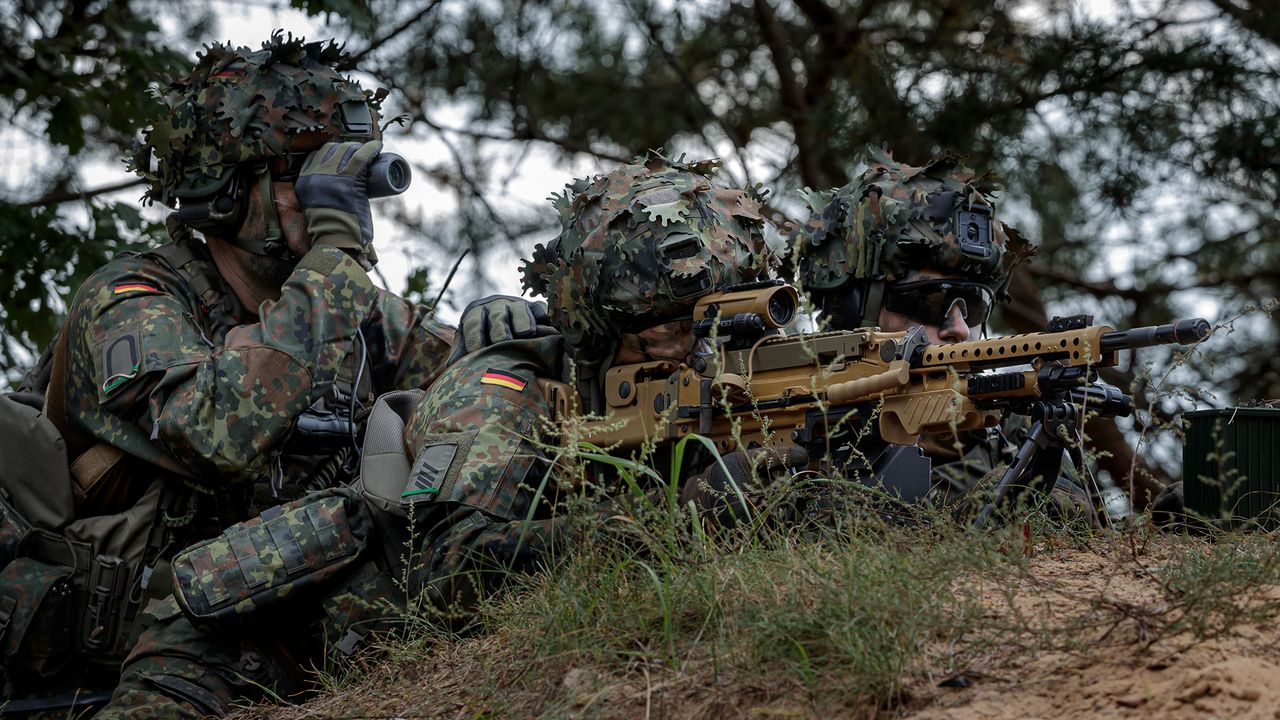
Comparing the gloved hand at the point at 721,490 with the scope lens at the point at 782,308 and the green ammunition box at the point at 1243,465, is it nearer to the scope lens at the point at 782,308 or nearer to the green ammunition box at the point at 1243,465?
the scope lens at the point at 782,308

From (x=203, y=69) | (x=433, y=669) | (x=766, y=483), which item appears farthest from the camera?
(x=203, y=69)

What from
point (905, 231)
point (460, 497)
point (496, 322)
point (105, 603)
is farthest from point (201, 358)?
point (905, 231)

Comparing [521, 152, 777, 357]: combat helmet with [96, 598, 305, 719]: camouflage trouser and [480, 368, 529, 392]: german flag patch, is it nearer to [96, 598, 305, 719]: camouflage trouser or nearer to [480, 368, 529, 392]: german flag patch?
[480, 368, 529, 392]: german flag patch

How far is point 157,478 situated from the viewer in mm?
5215

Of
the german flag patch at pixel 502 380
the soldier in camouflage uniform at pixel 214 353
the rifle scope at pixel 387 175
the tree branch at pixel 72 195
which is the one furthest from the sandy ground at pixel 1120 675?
the tree branch at pixel 72 195

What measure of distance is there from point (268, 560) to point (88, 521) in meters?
0.96

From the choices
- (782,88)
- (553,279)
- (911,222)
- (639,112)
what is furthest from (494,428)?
(639,112)

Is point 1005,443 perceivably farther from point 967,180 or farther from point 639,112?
point 639,112

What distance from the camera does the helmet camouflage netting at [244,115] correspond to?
5453 mm

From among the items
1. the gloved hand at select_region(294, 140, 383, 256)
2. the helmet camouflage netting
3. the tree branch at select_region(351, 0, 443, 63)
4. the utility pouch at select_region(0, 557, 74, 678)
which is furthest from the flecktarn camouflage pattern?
the tree branch at select_region(351, 0, 443, 63)

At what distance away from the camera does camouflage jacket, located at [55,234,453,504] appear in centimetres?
487

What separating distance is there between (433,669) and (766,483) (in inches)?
44.6

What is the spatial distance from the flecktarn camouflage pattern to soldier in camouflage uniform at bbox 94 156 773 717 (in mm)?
531

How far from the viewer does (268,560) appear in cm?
457
